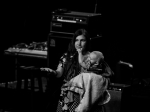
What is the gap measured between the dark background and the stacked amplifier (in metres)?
0.39

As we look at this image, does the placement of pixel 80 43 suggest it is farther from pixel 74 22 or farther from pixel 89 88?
pixel 74 22

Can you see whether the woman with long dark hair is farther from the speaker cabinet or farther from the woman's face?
the speaker cabinet

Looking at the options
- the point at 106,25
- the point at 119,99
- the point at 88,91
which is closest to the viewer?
the point at 88,91

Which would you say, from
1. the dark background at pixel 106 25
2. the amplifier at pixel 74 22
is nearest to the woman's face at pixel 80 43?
the amplifier at pixel 74 22

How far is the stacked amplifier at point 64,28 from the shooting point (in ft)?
20.8

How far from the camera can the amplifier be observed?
6.32m

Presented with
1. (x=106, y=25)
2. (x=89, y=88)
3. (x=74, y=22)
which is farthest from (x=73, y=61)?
(x=106, y=25)

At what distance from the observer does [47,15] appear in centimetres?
765

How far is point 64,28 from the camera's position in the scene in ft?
21.2

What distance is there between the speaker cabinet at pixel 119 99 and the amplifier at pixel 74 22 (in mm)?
1149

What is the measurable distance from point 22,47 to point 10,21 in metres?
0.69

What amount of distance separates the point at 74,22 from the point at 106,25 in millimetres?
677

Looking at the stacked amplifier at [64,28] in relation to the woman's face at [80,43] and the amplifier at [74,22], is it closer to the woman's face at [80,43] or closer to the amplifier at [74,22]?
the amplifier at [74,22]

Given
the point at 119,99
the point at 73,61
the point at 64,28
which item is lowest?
the point at 119,99
